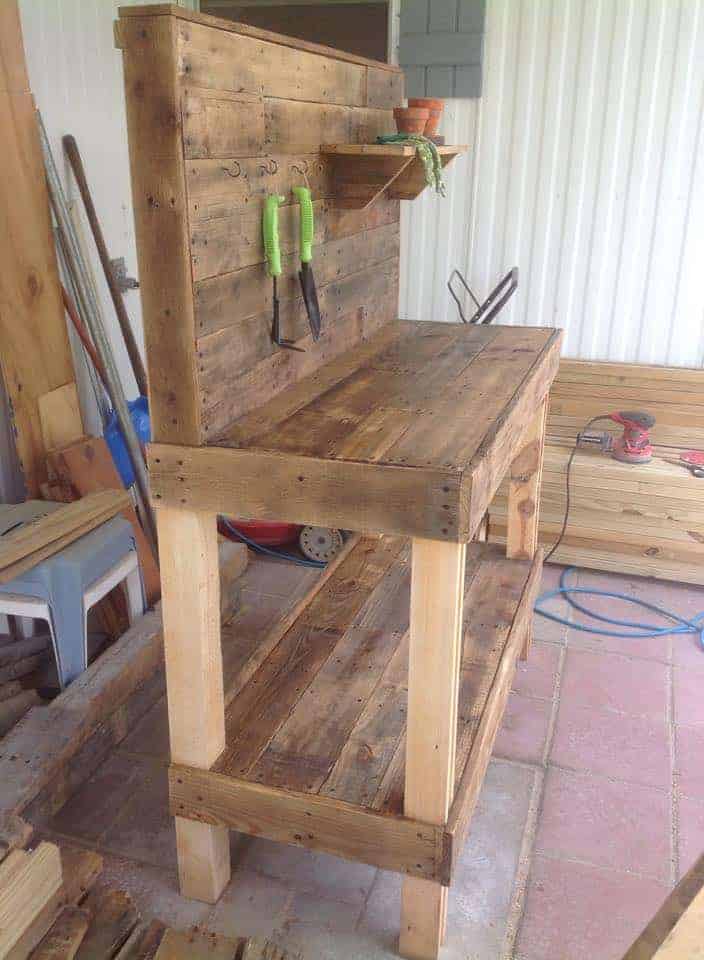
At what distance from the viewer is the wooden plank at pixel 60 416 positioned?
325 cm

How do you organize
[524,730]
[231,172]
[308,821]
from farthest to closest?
[524,730] < [308,821] < [231,172]

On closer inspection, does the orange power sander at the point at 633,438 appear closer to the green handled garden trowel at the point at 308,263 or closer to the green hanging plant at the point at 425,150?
the green hanging plant at the point at 425,150

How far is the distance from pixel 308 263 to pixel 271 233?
226mm

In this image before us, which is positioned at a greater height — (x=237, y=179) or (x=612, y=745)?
(x=237, y=179)

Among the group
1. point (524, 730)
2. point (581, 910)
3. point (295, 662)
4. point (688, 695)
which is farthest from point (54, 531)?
point (688, 695)

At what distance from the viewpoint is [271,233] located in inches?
74.6

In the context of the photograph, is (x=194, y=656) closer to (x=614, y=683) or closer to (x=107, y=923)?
(x=107, y=923)

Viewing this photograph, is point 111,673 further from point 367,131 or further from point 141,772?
point 367,131

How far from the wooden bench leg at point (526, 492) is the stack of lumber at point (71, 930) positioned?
1.60m

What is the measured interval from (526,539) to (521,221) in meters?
1.76

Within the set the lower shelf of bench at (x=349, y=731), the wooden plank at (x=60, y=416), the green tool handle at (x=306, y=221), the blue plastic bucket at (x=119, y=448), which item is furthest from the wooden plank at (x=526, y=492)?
the wooden plank at (x=60, y=416)

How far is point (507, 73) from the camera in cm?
390

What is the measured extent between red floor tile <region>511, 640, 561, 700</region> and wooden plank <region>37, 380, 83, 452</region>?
194 centimetres

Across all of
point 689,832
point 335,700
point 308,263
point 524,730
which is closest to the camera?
point 308,263
